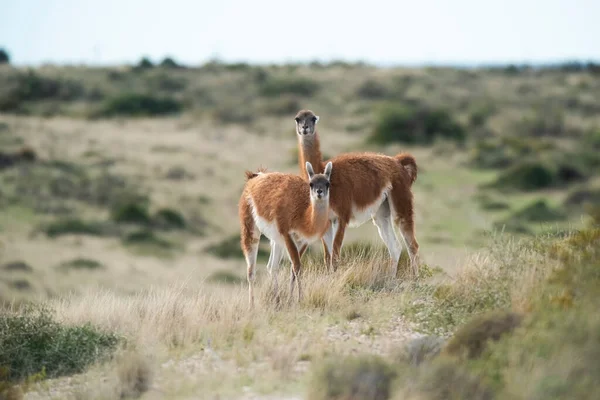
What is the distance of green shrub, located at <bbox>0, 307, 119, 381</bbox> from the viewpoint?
32.2ft

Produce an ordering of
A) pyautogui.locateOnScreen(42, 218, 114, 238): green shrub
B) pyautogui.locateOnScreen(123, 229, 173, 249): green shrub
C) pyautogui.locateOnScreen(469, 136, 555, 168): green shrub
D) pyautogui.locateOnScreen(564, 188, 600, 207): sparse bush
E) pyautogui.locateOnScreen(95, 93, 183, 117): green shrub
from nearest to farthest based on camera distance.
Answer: pyautogui.locateOnScreen(123, 229, 173, 249): green shrub < pyautogui.locateOnScreen(42, 218, 114, 238): green shrub < pyautogui.locateOnScreen(564, 188, 600, 207): sparse bush < pyautogui.locateOnScreen(469, 136, 555, 168): green shrub < pyautogui.locateOnScreen(95, 93, 183, 117): green shrub

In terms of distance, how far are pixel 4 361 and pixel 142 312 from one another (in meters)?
1.96

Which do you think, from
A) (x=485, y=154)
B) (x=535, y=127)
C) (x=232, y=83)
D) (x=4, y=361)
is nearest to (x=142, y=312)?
(x=4, y=361)

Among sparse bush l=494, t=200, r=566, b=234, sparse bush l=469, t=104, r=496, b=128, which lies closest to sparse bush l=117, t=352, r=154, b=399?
sparse bush l=494, t=200, r=566, b=234

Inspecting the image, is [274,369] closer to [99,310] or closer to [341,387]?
[341,387]

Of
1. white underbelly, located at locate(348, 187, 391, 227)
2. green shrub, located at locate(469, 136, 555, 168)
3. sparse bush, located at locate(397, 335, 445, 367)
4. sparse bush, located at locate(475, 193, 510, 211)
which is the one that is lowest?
sparse bush, located at locate(475, 193, 510, 211)

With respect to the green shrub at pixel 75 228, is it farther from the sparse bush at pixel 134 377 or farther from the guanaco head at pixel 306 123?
the sparse bush at pixel 134 377

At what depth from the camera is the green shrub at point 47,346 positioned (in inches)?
387

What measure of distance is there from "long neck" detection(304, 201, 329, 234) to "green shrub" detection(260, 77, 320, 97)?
6533 cm

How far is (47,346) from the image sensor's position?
10141 millimetres

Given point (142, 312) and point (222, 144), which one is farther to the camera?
point (222, 144)

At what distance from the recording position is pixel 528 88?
8456 centimetres

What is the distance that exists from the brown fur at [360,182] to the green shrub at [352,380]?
421 centimetres

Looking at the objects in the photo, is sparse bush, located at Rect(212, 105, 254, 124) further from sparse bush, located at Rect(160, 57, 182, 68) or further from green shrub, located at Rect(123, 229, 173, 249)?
sparse bush, located at Rect(160, 57, 182, 68)
